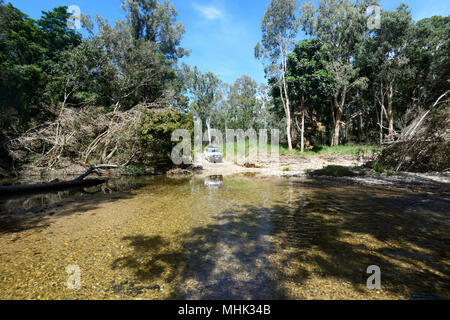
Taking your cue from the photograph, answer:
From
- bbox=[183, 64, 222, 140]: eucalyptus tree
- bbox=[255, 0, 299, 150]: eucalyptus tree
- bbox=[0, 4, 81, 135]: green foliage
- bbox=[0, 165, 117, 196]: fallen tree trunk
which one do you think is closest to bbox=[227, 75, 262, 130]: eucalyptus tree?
bbox=[183, 64, 222, 140]: eucalyptus tree

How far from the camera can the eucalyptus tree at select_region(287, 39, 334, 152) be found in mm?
21203

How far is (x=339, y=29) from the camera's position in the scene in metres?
21.7

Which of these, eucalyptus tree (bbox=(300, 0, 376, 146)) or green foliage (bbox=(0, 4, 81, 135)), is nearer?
green foliage (bbox=(0, 4, 81, 135))

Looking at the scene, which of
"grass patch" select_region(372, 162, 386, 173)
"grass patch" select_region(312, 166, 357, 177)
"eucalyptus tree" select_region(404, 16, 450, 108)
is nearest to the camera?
"grass patch" select_region(372, 162, 386, 173)

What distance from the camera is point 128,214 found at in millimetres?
5934

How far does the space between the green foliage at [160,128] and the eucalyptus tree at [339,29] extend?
56.0ft

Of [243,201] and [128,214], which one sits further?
[243,201]

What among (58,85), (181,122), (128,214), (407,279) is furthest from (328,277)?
(58,85)

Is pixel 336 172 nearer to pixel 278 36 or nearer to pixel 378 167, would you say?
pixel 378 167

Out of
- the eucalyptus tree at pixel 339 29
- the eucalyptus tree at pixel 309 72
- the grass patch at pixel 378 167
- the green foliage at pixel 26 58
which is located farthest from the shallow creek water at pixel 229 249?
the eucalyptus tree at pixel 339 29

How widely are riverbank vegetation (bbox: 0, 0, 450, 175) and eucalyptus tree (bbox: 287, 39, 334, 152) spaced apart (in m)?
0.11

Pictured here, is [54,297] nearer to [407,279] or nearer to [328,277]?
[328,277]

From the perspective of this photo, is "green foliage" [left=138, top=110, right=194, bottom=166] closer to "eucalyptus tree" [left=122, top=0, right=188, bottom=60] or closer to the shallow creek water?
the shallow creek water
